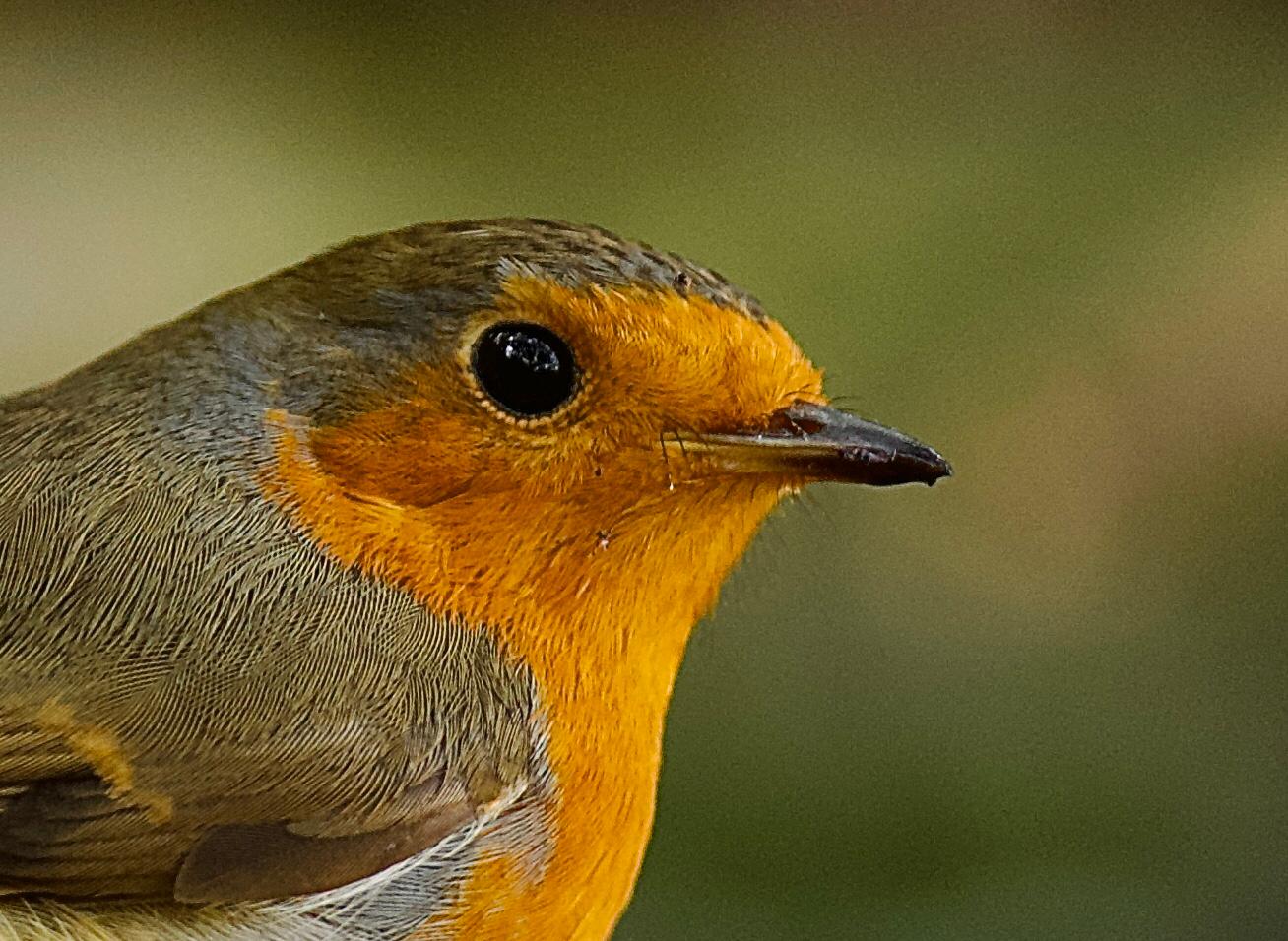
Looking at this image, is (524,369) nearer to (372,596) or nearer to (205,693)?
(372,596)

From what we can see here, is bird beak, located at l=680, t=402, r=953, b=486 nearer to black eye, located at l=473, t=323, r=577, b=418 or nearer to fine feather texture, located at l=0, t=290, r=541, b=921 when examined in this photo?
black eye, located at l=473, t=323, r=577, b=418

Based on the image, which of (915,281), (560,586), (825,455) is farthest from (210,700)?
(915,281)

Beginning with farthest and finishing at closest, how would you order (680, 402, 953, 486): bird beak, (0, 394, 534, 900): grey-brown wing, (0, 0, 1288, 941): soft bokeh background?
(0, 0, 1288, 941): soft bokeh background → (680, 402, 953, 486): bird beak → (0, 394, 534, 900): grey-brown wing

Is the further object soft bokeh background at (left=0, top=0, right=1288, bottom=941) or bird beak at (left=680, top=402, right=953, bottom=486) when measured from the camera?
soft bokeh background at (left=0, top=0, right=1288, bottom=941)

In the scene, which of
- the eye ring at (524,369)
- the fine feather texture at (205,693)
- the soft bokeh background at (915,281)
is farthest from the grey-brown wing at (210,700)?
the soft bokeh background at (915,281)

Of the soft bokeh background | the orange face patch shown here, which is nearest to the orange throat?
the orange face patch

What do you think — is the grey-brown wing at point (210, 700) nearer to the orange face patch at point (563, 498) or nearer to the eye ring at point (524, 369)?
the orange face patch at point (563, 498)

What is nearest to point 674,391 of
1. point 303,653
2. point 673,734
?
point 303,653
